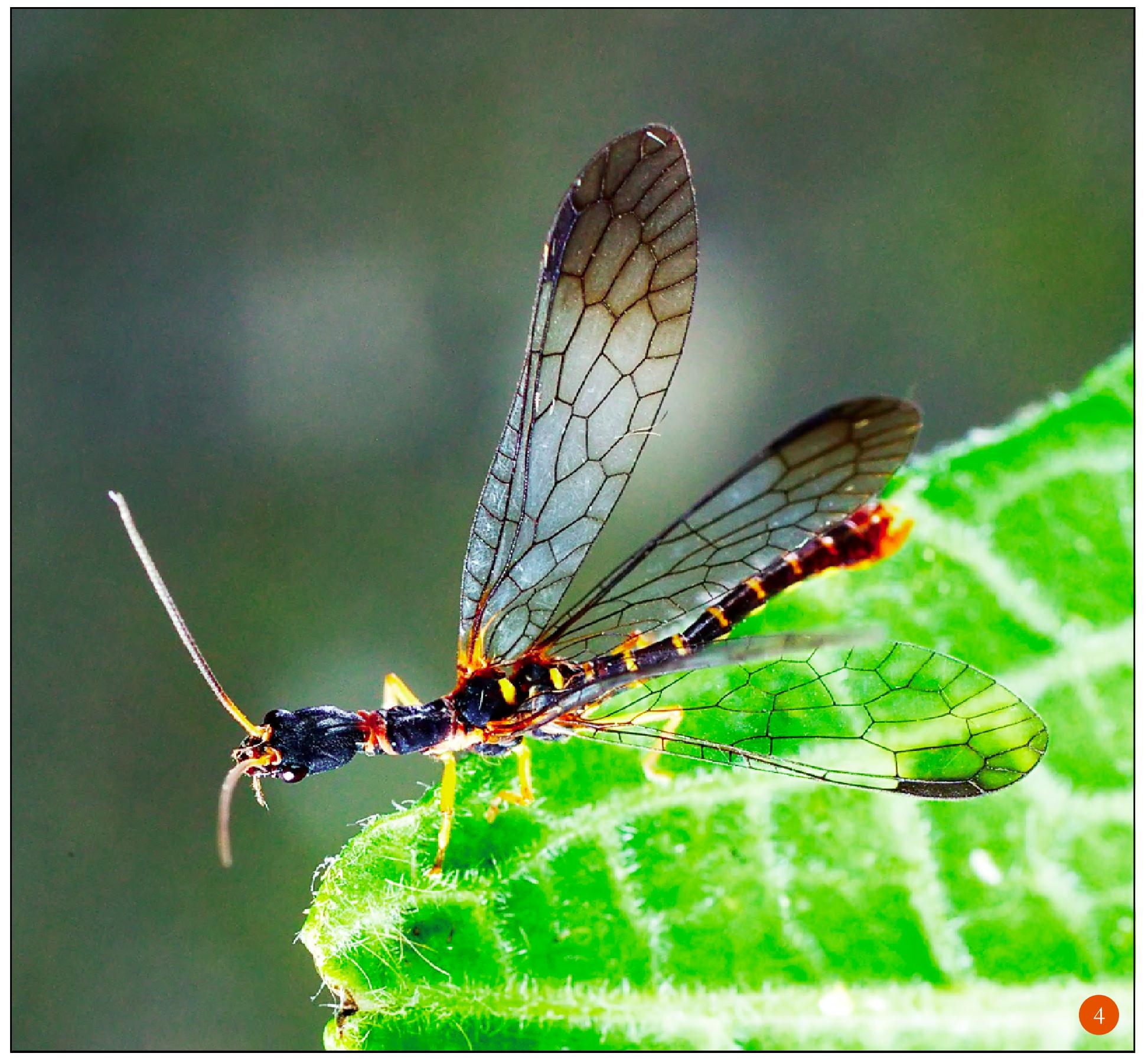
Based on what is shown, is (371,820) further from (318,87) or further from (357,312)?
(318,87)

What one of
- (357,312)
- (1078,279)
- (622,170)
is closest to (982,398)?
(1078,279)

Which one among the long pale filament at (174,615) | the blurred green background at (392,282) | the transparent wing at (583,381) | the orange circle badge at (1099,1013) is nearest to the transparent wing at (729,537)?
the transparent wing at (583,381)

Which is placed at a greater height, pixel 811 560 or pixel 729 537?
pixel 729 537

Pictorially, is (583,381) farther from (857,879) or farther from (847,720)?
(857,879)

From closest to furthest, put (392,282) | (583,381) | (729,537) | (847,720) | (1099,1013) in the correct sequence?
1. (1099,1013)
2. (847,720)
3. (583,381)
4. (729,537)
5. (392,282)

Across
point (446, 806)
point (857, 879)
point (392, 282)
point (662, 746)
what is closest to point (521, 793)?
point (446, 806)

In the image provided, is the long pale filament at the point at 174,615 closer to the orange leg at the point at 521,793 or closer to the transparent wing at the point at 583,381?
the transparent wing at the point at 583,381

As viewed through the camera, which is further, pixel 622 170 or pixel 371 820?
pixel 622 170

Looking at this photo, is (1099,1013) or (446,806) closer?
(1099,1013)
